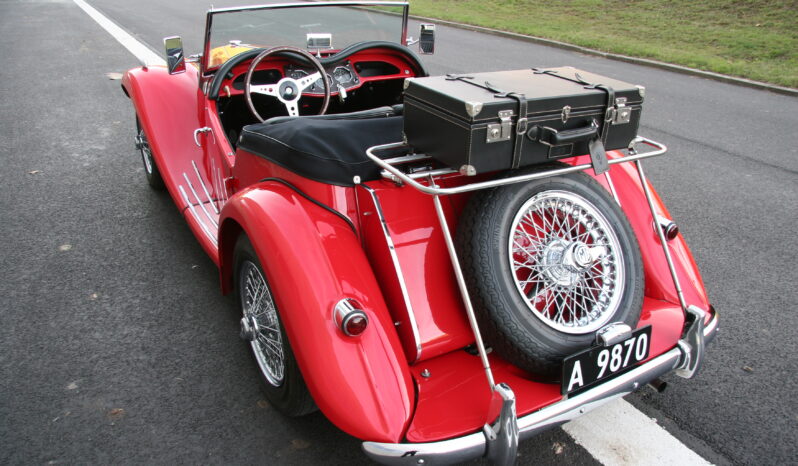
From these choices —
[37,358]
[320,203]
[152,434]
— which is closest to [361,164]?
[320,203]

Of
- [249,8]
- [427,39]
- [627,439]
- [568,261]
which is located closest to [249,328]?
[568,261]

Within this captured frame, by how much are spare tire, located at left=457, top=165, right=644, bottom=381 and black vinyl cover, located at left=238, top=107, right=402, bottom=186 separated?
488 mm

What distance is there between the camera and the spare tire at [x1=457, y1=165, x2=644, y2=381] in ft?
6.72

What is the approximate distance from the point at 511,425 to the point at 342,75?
8.60 feet

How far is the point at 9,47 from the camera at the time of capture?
408 inches

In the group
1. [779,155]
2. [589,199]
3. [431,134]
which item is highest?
[431,134]

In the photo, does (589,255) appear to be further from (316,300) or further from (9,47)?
(9,47)

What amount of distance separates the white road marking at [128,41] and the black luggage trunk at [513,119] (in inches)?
262

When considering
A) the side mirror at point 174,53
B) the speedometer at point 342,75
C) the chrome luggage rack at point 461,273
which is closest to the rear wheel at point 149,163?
the side mirror at point 174,53

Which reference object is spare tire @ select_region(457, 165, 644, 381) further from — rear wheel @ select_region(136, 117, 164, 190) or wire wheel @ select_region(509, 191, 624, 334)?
rear wheel @ select_region(136, 117, 164, 190)

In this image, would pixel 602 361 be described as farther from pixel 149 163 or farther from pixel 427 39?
pixel 149 163

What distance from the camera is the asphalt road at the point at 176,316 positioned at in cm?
242

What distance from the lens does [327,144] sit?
2.38 m

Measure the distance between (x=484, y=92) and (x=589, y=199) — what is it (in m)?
0.60
